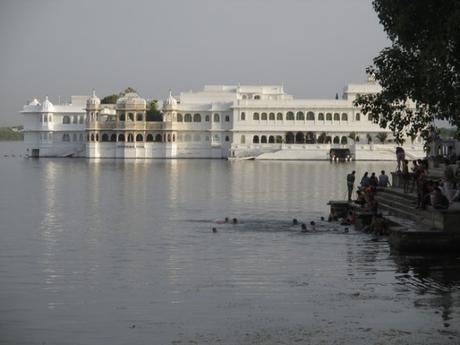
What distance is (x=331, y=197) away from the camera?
112 ft

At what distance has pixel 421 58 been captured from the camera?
16.0 m

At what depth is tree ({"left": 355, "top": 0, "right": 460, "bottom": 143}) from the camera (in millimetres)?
15414

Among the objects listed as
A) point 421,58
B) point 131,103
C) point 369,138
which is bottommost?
point 421,58

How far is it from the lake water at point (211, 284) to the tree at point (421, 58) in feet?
8.27

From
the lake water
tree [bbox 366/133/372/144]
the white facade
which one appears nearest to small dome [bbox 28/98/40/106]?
the white facade

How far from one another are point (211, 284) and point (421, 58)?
522 centimetres

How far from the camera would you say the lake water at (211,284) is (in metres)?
10.7

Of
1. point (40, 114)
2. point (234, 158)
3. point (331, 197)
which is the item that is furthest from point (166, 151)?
point (331, 197)

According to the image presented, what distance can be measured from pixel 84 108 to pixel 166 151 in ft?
37.7

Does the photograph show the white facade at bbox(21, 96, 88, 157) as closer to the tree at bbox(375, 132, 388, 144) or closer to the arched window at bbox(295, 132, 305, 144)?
the arched window at bbox(295, 132, 305, 144)

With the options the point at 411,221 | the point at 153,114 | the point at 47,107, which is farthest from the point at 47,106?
the point at 411,221

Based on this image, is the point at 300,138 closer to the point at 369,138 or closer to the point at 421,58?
the point at 369,138

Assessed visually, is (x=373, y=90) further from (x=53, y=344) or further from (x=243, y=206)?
(x=53, y=344)

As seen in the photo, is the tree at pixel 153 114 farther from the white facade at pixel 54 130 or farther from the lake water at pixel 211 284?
the lake water at pixel 211 284
